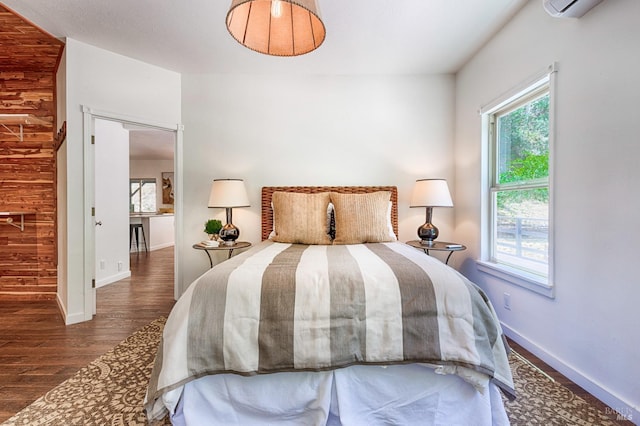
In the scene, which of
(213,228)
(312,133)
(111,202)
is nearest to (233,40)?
(312,133)

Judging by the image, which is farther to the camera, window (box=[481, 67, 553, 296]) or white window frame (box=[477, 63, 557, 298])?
window (box=[481, 67, 553, 296])

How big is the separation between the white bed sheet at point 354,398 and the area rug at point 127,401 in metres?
0.32

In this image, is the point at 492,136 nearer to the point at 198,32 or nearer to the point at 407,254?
the point at 407,254

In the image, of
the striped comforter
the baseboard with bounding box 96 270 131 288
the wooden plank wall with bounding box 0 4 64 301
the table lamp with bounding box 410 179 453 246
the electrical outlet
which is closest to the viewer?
the striped comforter

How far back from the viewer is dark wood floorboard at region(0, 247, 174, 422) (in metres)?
1.71

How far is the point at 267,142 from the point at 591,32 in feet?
8.97

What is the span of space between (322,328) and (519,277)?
69.9 inches

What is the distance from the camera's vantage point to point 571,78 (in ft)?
5.72

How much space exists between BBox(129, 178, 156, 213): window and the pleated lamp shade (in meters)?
7.80

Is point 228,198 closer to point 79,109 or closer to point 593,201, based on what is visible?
point 79,109

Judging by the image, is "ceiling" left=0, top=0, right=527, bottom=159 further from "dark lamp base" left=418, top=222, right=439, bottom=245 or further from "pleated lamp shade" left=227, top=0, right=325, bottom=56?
"dark lamp base" left=418, top=222, right=439, bottom=245

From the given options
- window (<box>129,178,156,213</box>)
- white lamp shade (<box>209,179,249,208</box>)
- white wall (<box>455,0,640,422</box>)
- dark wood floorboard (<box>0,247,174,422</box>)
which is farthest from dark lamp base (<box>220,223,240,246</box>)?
window (<box>129,178,156,213</box>)

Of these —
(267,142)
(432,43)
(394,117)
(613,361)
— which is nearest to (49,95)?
(267,142)

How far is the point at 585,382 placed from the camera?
Result: 1.62 meters
